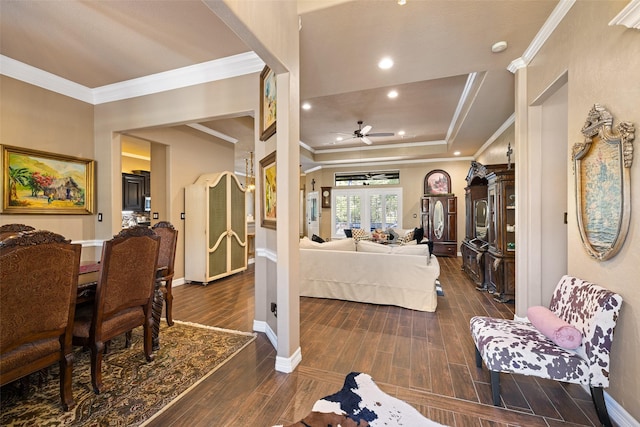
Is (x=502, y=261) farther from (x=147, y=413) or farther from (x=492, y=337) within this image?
(x=147, y=413)

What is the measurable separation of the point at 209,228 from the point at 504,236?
180 inches

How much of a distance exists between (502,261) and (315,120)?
4.17 m

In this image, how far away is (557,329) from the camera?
1729 mm

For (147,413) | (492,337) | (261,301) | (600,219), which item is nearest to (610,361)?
(492,337)

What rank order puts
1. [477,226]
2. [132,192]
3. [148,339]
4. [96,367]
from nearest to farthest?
[96,367]
[148,339]
[477,226]
[132,192]

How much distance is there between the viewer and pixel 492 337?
6.16ft

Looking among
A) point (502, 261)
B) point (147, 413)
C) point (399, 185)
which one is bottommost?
point (147, 413)

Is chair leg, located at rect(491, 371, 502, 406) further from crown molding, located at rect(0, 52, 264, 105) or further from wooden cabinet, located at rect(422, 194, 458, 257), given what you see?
wooden cabinet, located at rect(422, 194, 458, 257)

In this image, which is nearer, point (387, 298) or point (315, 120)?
point (387, 298)

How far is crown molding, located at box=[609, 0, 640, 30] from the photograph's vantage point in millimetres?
1354

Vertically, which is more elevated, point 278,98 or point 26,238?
point 278,98

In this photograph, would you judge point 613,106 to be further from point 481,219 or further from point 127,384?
point 127,384

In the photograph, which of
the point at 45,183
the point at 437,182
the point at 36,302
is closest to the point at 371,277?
the point at 36,302

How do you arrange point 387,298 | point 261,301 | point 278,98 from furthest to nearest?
point 387,298 < point 261,301 < point 278,98
